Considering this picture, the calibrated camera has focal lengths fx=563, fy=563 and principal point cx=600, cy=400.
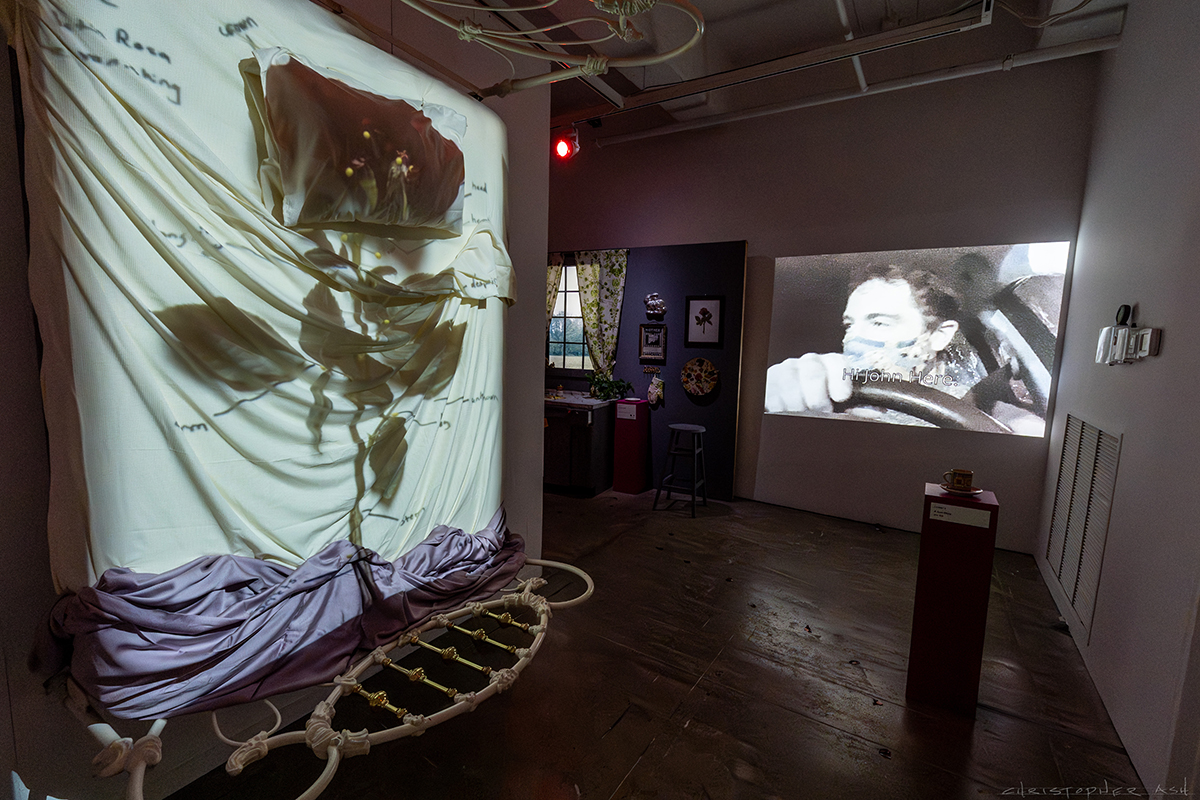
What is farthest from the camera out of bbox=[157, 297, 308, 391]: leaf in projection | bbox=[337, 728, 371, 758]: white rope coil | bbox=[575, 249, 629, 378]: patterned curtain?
bbox=[575, 249, 629, 378]: patterned curtain

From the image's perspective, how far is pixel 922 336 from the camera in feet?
14.6

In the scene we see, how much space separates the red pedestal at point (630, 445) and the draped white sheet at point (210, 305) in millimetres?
3288

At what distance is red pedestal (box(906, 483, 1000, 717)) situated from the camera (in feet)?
7.82

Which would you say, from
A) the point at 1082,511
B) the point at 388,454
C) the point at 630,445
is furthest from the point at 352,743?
the point at 630,445

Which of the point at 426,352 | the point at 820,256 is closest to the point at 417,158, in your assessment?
the point at 426,352

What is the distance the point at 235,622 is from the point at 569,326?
4908 millimetres

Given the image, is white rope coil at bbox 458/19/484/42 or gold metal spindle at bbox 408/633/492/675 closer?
gold metal spindle at bbox 408/633/492/675

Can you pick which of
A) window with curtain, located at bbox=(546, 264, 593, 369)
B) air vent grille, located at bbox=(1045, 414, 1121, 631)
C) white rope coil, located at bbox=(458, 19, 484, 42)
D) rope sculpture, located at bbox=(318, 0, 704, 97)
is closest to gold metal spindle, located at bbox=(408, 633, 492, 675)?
rope sculpture, located at bbox=(318, 0, 704, 97)

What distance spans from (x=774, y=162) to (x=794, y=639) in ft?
13.0

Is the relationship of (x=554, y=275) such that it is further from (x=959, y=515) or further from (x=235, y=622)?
(x=235, y=622)

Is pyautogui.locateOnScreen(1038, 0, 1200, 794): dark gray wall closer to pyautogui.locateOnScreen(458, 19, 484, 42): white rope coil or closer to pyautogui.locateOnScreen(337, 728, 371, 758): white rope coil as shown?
pyautogui.locateOnScreen(337, 728, 371, 758): white rope coil

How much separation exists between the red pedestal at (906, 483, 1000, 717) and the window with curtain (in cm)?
410

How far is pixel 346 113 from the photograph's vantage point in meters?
1.75

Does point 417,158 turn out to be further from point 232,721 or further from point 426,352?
point 232,721
